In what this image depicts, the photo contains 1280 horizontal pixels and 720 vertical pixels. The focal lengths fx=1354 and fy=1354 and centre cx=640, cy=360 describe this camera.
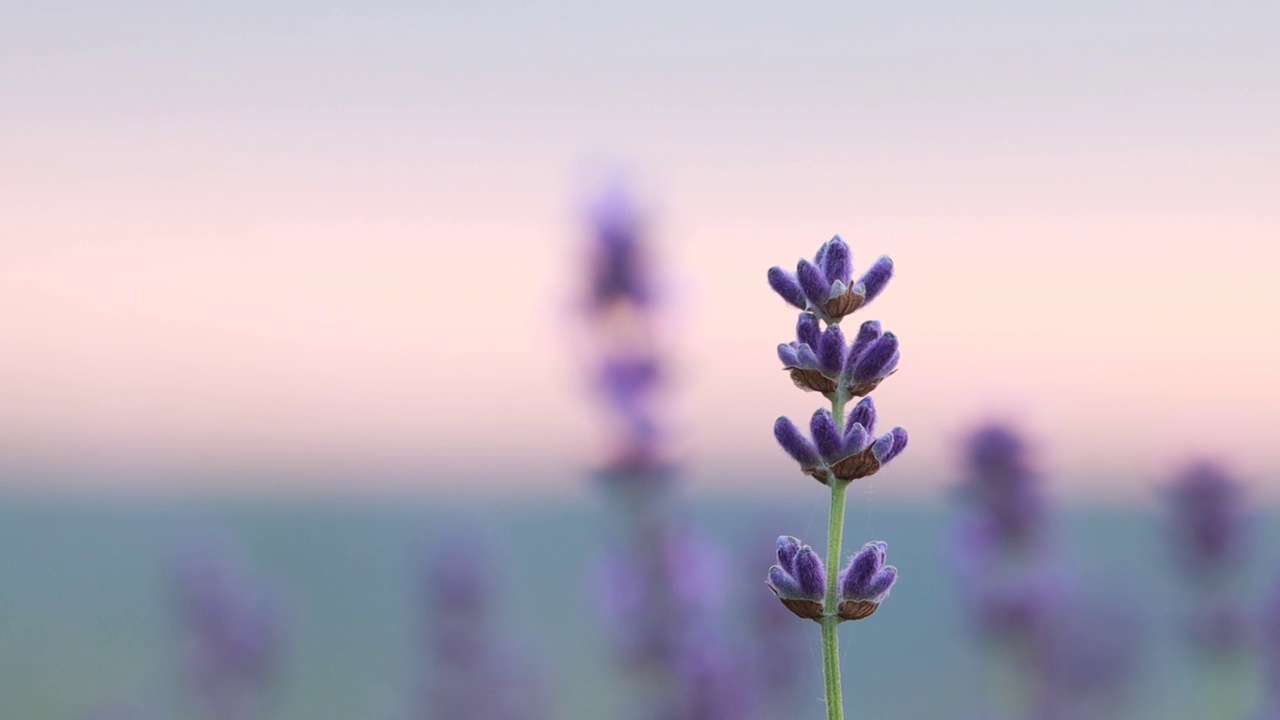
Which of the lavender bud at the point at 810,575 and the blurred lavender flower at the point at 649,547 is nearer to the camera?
the lavender bud at the point at 810,575

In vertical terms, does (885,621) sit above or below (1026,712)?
below

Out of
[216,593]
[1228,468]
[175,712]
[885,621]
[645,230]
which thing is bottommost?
[885,621]

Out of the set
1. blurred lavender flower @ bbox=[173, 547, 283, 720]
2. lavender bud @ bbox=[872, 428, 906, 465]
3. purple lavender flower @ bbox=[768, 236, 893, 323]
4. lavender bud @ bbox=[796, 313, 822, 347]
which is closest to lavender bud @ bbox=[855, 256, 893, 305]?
purple lavender flower @ bbox=[768, 236, 893, 323]

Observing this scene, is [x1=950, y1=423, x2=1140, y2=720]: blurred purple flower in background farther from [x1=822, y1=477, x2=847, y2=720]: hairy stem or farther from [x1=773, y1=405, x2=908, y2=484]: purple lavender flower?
[x1=822, y1=477, x2=847, y2=720]: hairy stem

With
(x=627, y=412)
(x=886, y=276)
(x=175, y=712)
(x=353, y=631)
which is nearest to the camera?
(x=886, y=276)

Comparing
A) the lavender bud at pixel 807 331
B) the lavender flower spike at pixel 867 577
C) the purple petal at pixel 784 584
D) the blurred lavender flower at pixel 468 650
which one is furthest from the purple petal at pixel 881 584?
the blurred lavender flower at pixel 468 650

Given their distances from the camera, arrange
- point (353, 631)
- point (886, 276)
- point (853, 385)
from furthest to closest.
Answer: point (353, 631), point (886, 276), point (853, 385)

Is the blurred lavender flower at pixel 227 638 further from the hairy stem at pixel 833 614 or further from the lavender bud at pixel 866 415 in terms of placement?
the hairy stem at pixel 833 614

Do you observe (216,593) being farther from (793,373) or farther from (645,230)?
(793,373)

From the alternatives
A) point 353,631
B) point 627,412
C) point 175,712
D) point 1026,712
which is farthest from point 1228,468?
point 353,631
